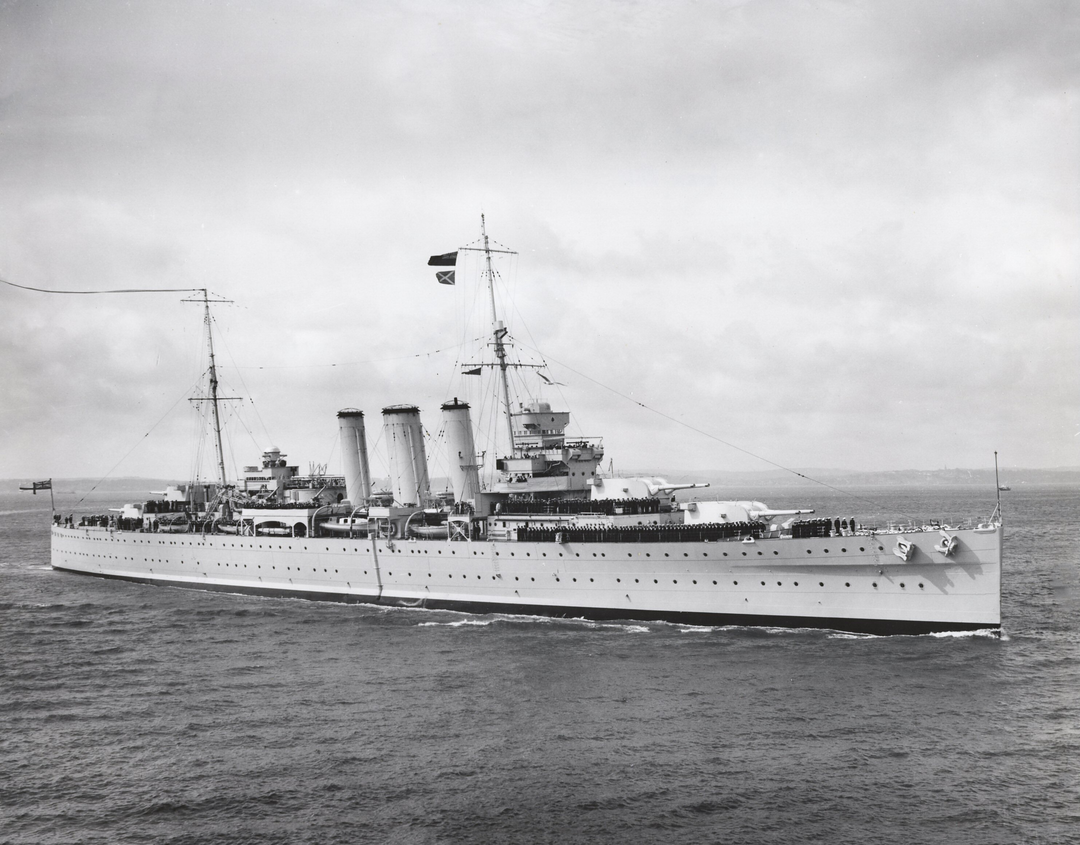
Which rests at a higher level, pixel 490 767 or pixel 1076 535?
pixel 490 767

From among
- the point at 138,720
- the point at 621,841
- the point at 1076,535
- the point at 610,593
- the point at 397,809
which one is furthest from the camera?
the point at 1076,535

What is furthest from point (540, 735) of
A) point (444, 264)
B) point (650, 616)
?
point (444, 264)

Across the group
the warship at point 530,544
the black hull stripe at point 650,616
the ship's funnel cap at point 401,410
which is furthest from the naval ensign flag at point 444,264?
the black hull stripe at point 650,616

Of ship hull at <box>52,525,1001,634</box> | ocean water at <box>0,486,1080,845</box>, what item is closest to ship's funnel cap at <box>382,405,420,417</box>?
ship hull at <box>52,525,1001,634</box>

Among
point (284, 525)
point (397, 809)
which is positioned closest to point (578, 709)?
point (397, 809)

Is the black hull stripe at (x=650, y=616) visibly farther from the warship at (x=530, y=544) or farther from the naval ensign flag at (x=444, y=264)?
the naval ensign flag at (x=444, y=264)

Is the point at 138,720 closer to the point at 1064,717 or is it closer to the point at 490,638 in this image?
the point at 490,638

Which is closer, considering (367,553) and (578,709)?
(578,709)
